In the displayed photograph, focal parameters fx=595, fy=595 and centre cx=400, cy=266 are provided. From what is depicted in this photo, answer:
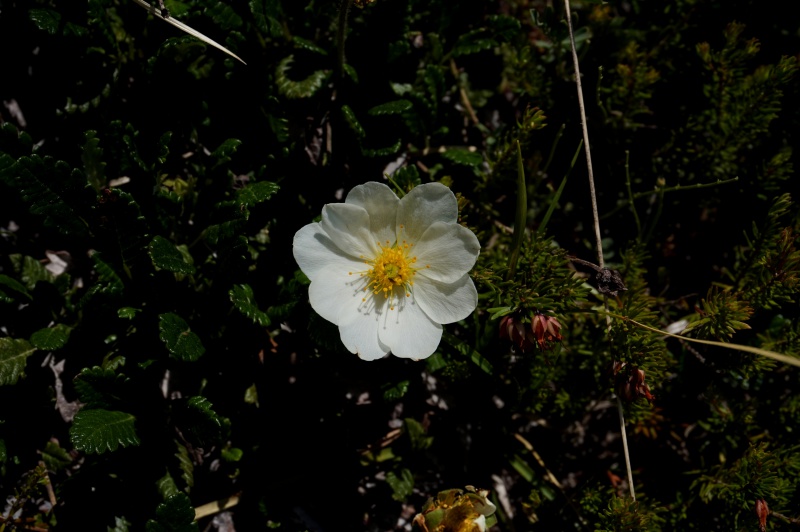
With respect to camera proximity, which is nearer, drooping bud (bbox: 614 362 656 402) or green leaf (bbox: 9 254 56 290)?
drooping bud (bbox: 614 362 656 402)

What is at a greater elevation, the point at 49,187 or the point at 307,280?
the point at 49,187

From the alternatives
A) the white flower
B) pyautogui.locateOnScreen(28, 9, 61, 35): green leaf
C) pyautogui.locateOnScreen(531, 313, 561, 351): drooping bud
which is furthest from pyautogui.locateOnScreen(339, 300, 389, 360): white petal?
pyautogui.locateOnScreen(28, 9, 61, 35): green leaf

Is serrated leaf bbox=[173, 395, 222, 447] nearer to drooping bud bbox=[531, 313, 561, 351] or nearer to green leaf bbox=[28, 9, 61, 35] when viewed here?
drooping bud bbox=[531, 313, 561, 351]

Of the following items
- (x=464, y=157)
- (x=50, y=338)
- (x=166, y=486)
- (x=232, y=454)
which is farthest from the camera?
(x=464, y=157)

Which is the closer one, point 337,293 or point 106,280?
point 337,293

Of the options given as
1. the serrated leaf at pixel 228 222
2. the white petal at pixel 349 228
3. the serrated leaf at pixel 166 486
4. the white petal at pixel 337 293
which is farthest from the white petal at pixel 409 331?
the serrated leaf at pixel 166 486

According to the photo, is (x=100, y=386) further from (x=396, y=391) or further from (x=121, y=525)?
(x=396, y=391)

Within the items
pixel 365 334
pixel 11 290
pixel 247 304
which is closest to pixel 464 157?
pixel 365 334
